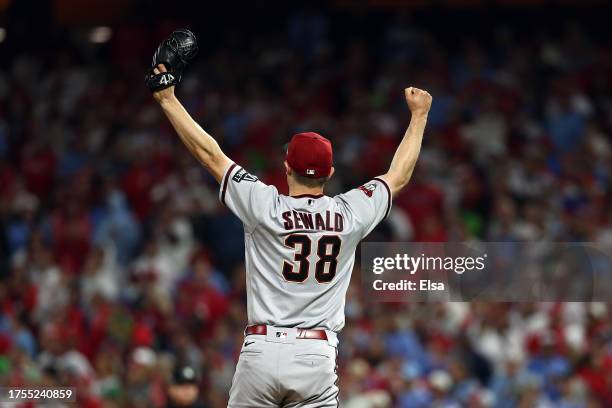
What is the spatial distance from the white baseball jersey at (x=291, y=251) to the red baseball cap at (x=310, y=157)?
11 centimetres

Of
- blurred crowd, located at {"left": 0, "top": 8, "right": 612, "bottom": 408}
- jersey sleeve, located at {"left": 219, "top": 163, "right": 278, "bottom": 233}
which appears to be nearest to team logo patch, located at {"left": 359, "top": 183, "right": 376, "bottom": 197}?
jersey sleeve, located at {"left": 219, "top": 163, "right": 278, "bottom": 233}

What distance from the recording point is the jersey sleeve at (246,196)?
165 inches

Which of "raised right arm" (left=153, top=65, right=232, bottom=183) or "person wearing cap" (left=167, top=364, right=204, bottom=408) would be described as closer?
"raised right arm" (left=153, top=65, right=232, bottom=183)

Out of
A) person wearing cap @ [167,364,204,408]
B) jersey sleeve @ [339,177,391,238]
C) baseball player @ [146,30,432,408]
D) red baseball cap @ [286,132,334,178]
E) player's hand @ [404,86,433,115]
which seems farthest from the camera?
person wearing cap @ [167,364,204,408]

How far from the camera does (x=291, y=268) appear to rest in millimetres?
4188

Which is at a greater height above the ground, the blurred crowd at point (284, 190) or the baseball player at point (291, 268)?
the blurred crowd at point (284, 190)

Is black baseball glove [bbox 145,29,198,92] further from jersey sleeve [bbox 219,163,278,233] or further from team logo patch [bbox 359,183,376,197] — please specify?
team logo patch [bbox 359,183,376,197]

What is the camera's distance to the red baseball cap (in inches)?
167

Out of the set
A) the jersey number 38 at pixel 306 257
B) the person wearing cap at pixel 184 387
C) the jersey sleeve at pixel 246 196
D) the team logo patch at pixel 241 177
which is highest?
the team logo patch at pixel 241 177

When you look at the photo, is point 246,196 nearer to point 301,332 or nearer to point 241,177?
point 241,177

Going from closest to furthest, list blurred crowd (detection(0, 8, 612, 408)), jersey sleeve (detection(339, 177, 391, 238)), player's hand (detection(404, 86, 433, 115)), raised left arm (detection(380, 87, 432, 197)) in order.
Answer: jersey sleeve (detection(339, 177, 391, 238)), raised left arm (detection(380, 87, 432, 197)), player's hand (detection(404, 86, 433, 115)), blurred crowd (detection(0, 8, 612, 408))

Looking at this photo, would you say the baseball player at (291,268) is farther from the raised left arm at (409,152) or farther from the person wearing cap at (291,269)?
the raised left arm at (409,152)

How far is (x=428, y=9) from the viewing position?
14.6 m

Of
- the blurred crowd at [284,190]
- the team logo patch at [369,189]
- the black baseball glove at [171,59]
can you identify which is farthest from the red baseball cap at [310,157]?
the blurred crowd at [284,190]
